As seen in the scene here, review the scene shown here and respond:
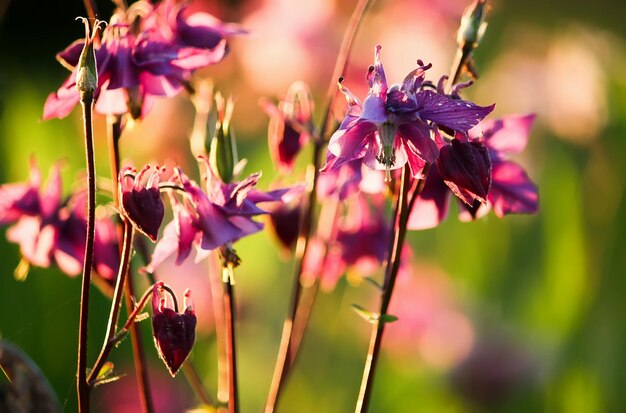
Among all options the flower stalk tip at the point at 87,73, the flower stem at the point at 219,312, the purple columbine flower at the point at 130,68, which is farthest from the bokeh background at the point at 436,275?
the flower stalk tip at the point at 87,73

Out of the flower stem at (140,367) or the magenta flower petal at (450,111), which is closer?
the magenta flower petal at (450,111)

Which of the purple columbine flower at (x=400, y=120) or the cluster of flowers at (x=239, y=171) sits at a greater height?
the purple columbine flower at (x=400, y=120)

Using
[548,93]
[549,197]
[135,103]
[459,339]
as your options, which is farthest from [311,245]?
[548,93]

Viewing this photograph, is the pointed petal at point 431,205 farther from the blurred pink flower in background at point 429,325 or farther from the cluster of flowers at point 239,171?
the blurred pink flower in background at point 429,325

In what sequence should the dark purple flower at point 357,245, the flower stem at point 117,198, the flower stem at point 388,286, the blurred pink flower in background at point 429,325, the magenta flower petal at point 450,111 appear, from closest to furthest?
the magenta flower petal at point 450,111 → the flower stem at point 388,286 → the flower stem at point 117,198 → the dark purple flower at point 357,245 → the blurred pink flower in background at point 429,325

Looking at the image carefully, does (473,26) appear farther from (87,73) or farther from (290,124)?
(87,73)

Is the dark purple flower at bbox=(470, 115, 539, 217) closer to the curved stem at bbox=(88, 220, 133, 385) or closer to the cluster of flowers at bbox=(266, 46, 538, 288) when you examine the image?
the cluster of flowers at bbox=(266, 46, 538, 288)

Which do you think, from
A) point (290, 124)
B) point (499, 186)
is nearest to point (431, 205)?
point (499, 186)

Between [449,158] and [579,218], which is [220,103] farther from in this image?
[579,218]
